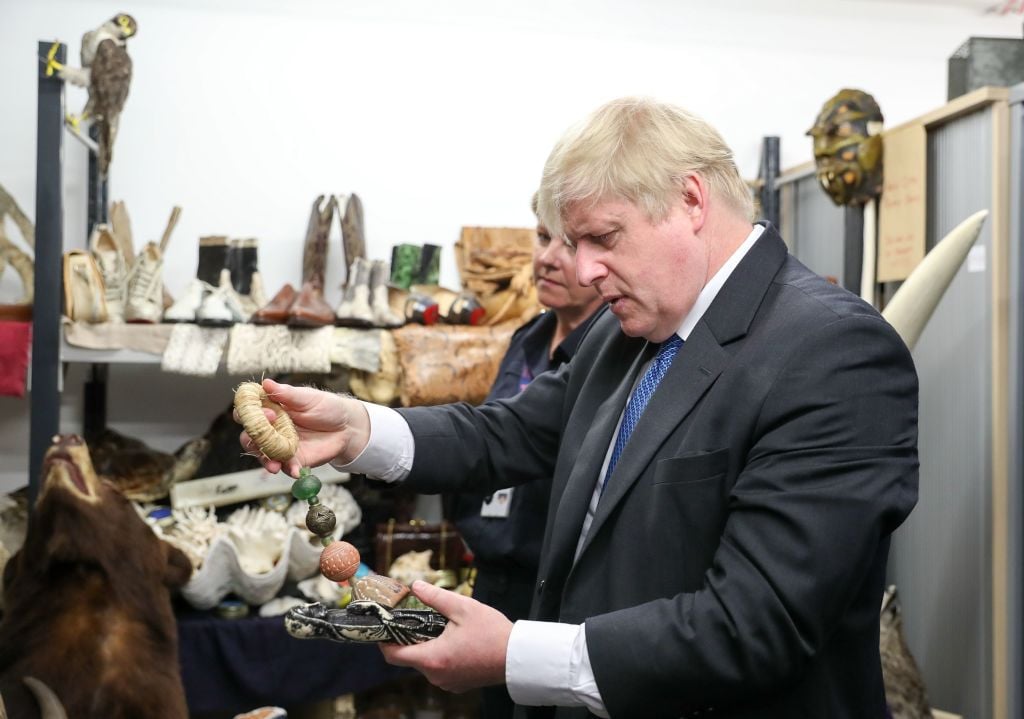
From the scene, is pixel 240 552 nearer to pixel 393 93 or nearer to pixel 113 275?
pixel 113 275

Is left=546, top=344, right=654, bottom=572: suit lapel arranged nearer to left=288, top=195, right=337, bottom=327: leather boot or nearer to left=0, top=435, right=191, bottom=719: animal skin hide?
left=0, top=435, right=191, bottom=719: animal skin hide

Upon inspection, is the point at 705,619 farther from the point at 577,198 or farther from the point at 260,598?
the point at 260,598

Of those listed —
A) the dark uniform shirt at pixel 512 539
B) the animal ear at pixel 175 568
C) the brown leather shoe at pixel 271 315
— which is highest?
the brown leather shoe at pixel 271 315

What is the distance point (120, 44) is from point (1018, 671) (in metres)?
3.05

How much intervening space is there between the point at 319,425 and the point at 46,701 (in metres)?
1.03

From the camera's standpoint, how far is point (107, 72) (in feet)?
10.2

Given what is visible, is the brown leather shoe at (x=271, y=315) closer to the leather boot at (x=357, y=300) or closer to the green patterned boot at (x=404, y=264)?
the leather boot at (x=357, y=300)

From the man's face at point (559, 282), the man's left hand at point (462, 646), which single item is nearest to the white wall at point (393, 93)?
the man's face at point (559, 282)

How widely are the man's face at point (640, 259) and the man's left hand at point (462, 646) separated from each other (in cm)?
46

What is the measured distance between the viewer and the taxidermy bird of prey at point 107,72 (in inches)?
122

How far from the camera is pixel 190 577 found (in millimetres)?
2883

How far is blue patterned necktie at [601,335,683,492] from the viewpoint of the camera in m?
1.53

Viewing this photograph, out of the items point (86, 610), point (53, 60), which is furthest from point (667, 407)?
point (53, 60)

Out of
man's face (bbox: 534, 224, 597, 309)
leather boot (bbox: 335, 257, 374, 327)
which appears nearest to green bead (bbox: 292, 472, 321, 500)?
man's face (bbox: 534, 224, 597, 309)
